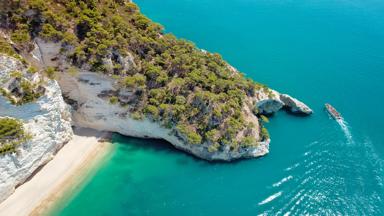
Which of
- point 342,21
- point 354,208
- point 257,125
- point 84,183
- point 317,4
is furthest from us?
point 317,4

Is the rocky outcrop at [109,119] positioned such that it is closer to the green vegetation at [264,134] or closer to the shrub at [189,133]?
the green vegetation at [264,134]

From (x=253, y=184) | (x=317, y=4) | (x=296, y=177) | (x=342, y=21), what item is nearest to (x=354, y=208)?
(x=296, y=177)

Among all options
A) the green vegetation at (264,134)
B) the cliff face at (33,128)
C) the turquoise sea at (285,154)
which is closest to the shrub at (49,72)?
the cliff face at (33,128)

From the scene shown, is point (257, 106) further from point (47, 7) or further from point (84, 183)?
point (47, 7)

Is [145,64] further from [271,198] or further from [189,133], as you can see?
[271,198]

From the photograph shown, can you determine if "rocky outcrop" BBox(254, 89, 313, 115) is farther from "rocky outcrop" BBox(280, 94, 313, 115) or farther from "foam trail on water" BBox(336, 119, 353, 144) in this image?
"foam trail on water" BBox(336, 119, 353, 144)

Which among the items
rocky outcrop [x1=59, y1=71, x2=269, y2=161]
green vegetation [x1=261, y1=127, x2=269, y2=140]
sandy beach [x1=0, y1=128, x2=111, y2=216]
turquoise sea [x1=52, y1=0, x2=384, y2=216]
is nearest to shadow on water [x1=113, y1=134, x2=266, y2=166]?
turquoise sea [x1=52, y1=0, x2=384, y2=216]
